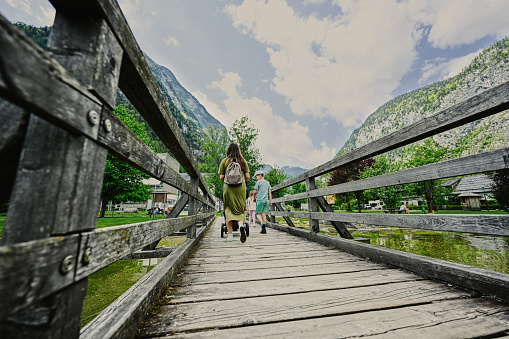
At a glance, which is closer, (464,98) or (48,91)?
(48,91)

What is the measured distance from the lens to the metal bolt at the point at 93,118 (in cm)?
67

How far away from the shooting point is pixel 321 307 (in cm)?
125

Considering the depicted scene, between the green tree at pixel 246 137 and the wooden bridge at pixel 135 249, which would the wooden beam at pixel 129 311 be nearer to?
the wooden bridge at pixel 135 249

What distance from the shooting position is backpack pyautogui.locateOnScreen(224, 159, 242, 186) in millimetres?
3459

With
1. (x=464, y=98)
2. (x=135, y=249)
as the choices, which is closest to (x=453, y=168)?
(x=135, y=249)

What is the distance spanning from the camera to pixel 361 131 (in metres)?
157

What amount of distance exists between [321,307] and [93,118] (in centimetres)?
145

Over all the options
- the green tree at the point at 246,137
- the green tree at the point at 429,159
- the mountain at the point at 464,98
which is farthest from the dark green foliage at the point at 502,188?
the mountain at the point at 464,98

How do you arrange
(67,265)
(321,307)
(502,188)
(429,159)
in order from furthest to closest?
(429,159), (502,188), (321,307), (67,265)

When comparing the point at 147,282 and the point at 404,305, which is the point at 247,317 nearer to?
the point at 147,282

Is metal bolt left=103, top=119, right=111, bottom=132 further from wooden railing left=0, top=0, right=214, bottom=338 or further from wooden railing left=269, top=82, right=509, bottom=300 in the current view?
wooden railing left=269, top=82, right=509, bottom=300

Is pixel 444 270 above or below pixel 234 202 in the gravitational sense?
below

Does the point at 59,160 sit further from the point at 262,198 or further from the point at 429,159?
the point at 429,159

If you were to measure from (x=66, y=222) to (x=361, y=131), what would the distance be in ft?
582
